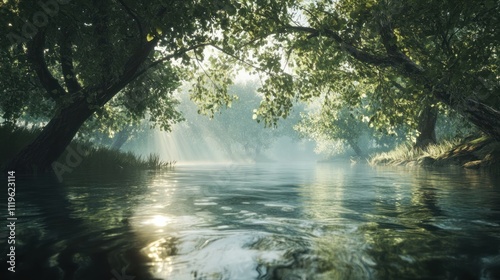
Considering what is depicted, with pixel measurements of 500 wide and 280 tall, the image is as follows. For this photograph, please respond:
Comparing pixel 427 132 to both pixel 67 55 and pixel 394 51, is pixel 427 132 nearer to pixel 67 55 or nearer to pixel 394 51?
pixel 394 51

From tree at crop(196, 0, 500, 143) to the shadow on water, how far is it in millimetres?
7069

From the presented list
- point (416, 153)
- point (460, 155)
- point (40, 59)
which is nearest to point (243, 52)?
point (40, 59)

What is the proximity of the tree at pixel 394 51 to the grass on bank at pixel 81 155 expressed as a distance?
31.4 ft

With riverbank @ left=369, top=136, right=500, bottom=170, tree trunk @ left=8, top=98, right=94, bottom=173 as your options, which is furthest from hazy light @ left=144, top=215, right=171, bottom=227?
riverbank @ left=369, top=136, right=500, bottom=170

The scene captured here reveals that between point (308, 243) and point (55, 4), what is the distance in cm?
860

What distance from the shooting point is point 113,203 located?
642cm

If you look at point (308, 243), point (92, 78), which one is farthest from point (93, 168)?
point (308, 243)

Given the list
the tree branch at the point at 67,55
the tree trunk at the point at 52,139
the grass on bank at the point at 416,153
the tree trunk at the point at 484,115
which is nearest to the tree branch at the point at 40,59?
the tree branch at the point at 67,55

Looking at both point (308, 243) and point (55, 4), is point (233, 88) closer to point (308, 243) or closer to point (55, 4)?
point (55, 4)

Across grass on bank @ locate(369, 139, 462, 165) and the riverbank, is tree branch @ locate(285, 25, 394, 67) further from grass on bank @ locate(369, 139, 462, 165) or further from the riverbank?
grass on bank @ locate(369, 139, 462, 165)

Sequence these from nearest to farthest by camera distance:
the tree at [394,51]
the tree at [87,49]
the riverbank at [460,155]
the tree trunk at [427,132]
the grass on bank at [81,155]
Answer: the tree at [394,51] < the tree at [87,49] < the grass on bank at [81,155] < the riverbank at [460,155] < the tree trunk at [427,132]

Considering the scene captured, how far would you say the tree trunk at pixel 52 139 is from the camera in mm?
12508

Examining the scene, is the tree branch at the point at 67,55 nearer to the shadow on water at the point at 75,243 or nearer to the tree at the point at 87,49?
the tree at the point at 87,49

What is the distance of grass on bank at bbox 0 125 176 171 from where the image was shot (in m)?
14.8
